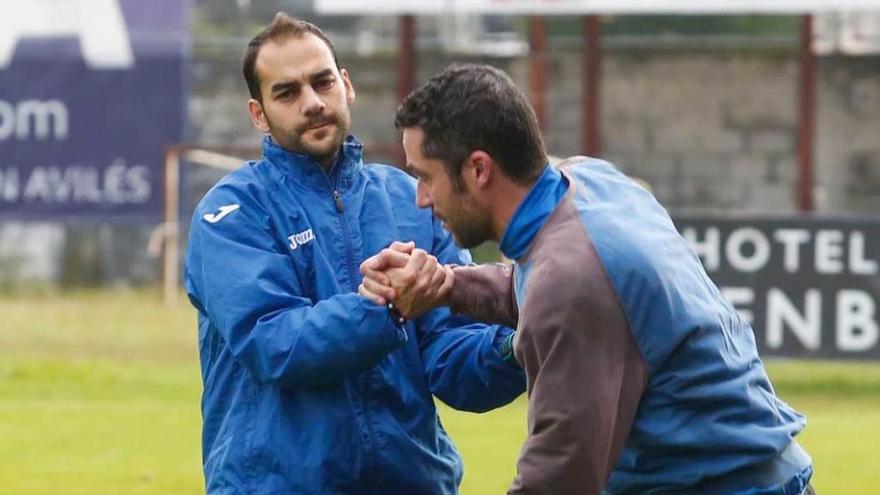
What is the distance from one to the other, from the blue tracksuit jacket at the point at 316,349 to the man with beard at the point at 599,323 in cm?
53

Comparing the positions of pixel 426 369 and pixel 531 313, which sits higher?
pixel 531 313

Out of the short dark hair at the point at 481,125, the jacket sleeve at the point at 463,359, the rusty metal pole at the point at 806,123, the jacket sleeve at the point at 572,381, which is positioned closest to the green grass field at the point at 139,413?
the rusty metal pole at the point at 806,123

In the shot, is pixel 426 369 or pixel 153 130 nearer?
pixel 426 369

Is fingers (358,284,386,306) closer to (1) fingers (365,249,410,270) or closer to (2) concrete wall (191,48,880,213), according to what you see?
(1) fingers (365,249,410,270)

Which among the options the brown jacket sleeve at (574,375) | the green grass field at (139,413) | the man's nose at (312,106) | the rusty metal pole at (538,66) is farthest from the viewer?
the rusty metal pole at (538,66)

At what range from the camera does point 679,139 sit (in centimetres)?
2000

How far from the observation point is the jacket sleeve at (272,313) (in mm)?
4836

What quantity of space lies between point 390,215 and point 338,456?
640 mm

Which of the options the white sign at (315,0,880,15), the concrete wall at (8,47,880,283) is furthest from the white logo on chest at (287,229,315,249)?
the concrete wall at (8,47,880,283)

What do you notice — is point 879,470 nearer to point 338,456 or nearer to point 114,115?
point 338,456

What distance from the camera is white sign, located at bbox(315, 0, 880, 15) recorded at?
1619 centimetres

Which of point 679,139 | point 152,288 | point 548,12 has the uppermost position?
point 548,12

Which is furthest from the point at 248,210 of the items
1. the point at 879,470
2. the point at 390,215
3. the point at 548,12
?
the point at 548,12

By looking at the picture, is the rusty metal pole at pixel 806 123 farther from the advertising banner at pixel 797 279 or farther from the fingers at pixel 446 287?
the fingers at pixel 446 287
